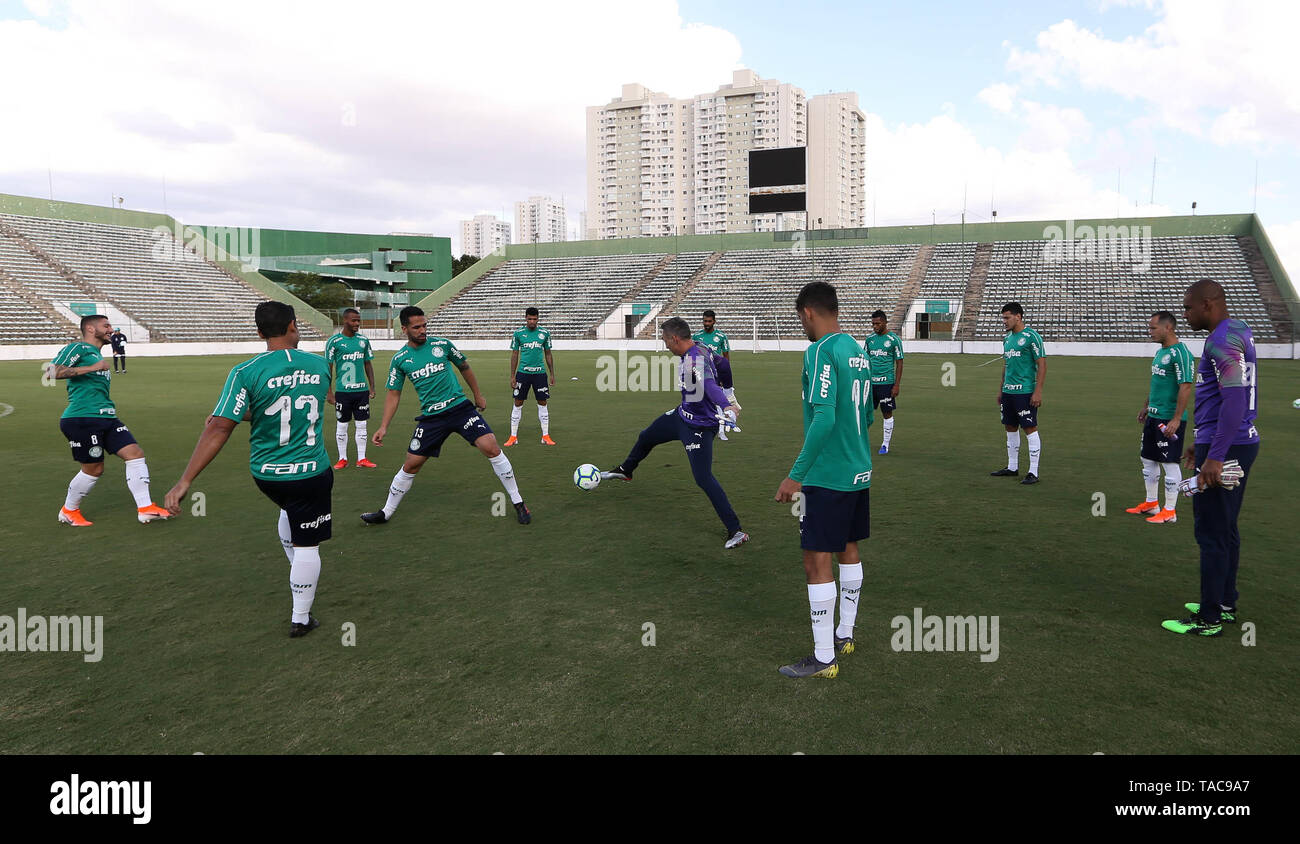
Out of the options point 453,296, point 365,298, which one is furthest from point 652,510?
point 365,298

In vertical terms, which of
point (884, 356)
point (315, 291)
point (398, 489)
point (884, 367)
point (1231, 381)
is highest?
point (315, 291)

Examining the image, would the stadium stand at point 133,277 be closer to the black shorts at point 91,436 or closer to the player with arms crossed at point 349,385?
the player with arms crossed at point 349,385

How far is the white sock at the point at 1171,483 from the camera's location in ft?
26.2

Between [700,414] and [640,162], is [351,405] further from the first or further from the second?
[640,162]

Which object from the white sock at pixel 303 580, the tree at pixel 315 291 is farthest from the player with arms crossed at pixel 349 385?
the tree at pixel 315 291

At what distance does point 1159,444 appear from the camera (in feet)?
26.3

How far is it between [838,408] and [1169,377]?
18.1 ft

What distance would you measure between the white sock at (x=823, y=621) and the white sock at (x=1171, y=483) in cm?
558

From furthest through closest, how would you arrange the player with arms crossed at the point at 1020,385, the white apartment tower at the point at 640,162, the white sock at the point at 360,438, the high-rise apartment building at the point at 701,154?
the white apartment tower at the point at 640,162
the high-rise apartment building at the point at 701,154
the white sock at the point at 360,438
the player with arms crossed at the point at 1020,385

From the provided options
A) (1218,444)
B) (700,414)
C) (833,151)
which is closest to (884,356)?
(700,414)

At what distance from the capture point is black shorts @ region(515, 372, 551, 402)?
13.8 m

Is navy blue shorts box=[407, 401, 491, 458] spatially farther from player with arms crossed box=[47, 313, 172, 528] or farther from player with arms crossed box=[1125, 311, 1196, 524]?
player with arms crossed box=[1125, 311, 1196, 524]
